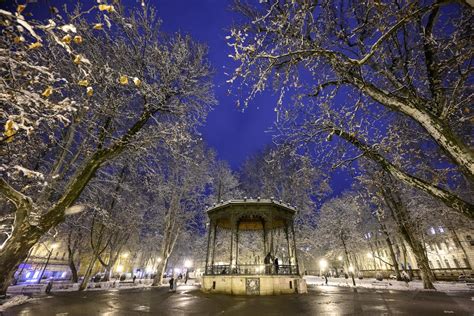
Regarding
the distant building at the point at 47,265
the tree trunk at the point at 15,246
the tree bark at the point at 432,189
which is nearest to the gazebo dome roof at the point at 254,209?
the tree bark at the point at 432,189

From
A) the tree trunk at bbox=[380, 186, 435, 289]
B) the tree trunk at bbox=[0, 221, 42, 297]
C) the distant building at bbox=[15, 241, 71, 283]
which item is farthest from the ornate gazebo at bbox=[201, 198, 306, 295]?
the distant building at bbox=[15, 241, 71, 283]

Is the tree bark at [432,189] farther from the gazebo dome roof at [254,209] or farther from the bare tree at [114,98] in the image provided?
the gazebo dome roof at [254,209]

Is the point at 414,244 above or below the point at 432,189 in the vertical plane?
above

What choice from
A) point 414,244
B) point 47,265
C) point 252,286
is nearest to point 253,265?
point 252,286

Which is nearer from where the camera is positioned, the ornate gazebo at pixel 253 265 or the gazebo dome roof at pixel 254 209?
the ornate gazebo at pixel 253 265

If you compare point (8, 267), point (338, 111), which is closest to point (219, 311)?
point (8, 267)

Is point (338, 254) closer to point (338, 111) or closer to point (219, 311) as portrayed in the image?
point (219, 311)

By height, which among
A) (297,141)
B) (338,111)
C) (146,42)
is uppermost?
(146,42)

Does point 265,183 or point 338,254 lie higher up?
point 265,183

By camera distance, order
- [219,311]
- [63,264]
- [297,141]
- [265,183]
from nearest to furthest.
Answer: [297,141] → [219,311] → [265,183] → [63,264]

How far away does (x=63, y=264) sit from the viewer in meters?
39.2

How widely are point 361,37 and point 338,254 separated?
119ft

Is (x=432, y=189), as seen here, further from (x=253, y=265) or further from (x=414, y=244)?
(x=414, y=244)

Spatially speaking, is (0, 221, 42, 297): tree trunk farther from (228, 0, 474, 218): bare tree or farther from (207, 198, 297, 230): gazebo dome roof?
(207, 198, 297, 230): gazebo dome roof
